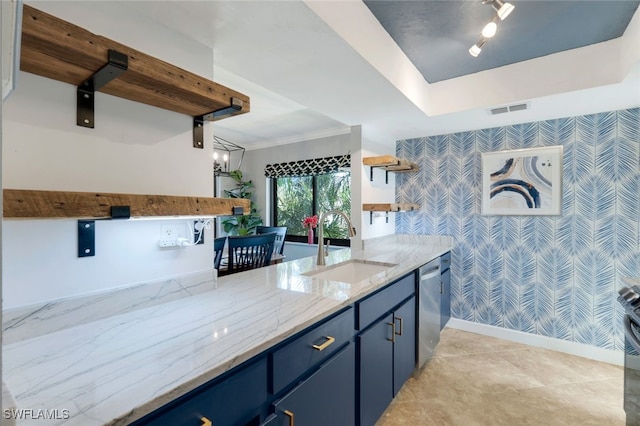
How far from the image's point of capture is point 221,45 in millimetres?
1449

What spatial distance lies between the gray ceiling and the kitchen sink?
1522 millimetres

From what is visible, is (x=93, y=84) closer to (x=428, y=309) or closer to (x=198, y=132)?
(x=198, y=132)

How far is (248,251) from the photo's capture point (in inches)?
106

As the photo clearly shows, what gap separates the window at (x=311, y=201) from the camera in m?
3.92

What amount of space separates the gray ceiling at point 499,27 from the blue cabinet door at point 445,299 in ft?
6.08

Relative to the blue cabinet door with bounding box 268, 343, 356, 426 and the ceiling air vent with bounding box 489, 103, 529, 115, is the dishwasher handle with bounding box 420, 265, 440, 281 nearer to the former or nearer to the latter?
the blue cabinet door with bounding box 268, 343, 356, 426

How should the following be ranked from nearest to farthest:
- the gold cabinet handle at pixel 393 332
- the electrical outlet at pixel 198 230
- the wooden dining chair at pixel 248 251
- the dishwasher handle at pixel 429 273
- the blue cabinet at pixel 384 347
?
the electrical outlet at pixel 198 230 → the blue cabinet at pixel 384 347 → the gold cabinet handle at pixel 393 332 → the dishwasher handle at pixel 429 273 → the wooden dining chair at pixel 248 251

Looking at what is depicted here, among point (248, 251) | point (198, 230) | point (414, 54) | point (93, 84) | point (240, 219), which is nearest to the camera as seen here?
point (93, 84)

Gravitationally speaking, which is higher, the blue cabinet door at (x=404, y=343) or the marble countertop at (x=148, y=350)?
the marble countertop at (x=148, y=350)

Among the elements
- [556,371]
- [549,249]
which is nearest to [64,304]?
[556,371]

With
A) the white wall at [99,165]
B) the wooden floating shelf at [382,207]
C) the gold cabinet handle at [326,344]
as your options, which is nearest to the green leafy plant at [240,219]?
the wooden floating shelf at [382,207]

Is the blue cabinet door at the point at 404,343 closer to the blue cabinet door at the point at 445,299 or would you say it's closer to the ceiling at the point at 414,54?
the blue cabinet door at the point at 445,299

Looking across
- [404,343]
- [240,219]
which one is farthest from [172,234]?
[240,219]

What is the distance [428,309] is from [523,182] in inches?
62.8
